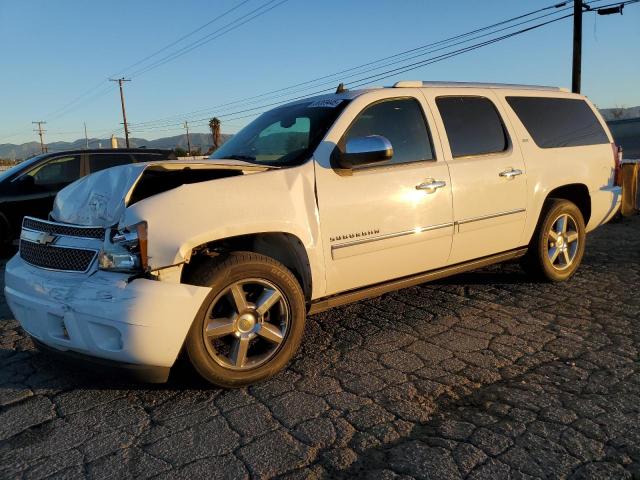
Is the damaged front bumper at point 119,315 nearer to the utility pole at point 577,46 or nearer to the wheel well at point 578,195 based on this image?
the wheel well at point 578,195

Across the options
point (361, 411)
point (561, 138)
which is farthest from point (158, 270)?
point (561, 138)

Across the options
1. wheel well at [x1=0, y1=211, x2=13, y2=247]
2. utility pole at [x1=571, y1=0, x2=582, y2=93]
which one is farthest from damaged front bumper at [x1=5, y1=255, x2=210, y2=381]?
utility pole at [x1=571, y1=0, x2=582, y2=93]

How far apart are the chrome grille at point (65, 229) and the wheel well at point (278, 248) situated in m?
0.61

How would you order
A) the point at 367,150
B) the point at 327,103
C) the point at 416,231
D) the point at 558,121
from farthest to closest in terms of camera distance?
the point at 558,121
the point at 327,103
the point at 416,231
the point at 367,150

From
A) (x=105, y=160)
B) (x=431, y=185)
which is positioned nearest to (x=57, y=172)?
(x=105, y=160)

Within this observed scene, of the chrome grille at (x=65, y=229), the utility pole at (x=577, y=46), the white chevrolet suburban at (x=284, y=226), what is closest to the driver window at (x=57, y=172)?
the white chevrolet suburban at (x=284, y=226)

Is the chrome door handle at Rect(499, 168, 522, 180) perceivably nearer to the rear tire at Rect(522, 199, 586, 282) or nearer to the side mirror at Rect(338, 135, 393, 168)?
the rear tire at Rect(522, 199, 586, 282)

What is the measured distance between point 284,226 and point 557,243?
3.27 meters

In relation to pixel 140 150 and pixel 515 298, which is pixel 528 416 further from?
pixel 140 150

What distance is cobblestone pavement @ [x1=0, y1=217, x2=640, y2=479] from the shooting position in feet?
8.12

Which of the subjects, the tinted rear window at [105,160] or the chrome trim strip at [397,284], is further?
the tinted rear window at [105,160]

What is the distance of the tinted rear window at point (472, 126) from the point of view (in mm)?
4367

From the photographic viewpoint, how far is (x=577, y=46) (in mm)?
22172

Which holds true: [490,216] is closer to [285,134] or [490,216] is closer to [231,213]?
[285,134]
